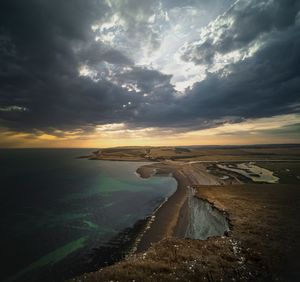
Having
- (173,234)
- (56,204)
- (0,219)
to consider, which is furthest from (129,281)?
(56,204)

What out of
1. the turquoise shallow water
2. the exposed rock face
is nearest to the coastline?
the exposed rock face

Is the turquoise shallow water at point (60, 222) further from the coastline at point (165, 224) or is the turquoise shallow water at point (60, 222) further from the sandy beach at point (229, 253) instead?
the sandy beach at point (229, 253)

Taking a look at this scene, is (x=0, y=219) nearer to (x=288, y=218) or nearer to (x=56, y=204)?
(x=56, y=204)

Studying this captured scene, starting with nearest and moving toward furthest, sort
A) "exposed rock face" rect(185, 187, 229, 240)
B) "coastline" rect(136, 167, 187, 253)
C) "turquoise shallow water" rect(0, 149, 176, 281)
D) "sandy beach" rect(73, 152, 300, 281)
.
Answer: "sandy beach" rect(73, 152, 300, 281), "turquoise shallow water" rect(0, 149, 176, 281), "exposed rock face" rect(185, 187, 229, 240), "coastline" rect(136, 167, 187, 253)

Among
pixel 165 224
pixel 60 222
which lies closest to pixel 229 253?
pixel 165 224

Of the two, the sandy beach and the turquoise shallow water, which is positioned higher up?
the sandy beach

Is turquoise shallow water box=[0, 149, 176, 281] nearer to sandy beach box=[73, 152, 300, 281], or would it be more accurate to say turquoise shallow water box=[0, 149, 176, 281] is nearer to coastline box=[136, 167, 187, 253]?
coastline box=[136, 167, 187, 253]

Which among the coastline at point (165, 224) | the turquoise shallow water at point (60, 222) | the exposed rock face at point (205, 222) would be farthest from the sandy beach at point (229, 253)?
the turquoise shallow water at point (60, 222)

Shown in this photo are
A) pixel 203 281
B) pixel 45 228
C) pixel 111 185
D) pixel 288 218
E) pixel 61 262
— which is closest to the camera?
pixel 203 281

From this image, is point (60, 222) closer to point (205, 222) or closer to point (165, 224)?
point (165, 224)
